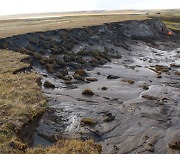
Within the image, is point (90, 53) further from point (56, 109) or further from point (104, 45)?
point (56, 109)

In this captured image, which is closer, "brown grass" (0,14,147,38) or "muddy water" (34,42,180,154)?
"muddy water" (34,42,180,154)

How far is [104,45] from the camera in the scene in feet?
227

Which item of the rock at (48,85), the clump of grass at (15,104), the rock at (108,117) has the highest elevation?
the clump of grass at (15,104)

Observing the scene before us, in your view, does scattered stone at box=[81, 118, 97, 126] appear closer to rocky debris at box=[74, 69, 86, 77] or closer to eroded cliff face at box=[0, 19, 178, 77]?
eroded cliff face at box=[0, 19, 178, 77]

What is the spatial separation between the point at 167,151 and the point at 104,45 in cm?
4820

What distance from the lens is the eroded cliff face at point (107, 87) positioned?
25.5 meters

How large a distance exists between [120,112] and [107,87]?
34.0 feet

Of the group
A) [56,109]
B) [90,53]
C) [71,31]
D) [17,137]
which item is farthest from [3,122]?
[71,31]

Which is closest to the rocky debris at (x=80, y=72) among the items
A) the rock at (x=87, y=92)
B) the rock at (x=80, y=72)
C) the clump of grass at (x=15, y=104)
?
the rock at (x=80, y=72)

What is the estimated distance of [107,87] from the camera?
4109 cm

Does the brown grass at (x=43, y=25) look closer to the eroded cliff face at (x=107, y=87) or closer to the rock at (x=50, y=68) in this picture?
the eroded cliff face at (x=107, y=87)

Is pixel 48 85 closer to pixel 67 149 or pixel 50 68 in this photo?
pixel 50 68

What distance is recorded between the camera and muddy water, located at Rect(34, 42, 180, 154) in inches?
969

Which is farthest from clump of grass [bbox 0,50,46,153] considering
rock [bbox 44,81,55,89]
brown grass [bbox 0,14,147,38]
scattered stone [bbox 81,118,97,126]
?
brown grass [bbox 0,14,147,38]
